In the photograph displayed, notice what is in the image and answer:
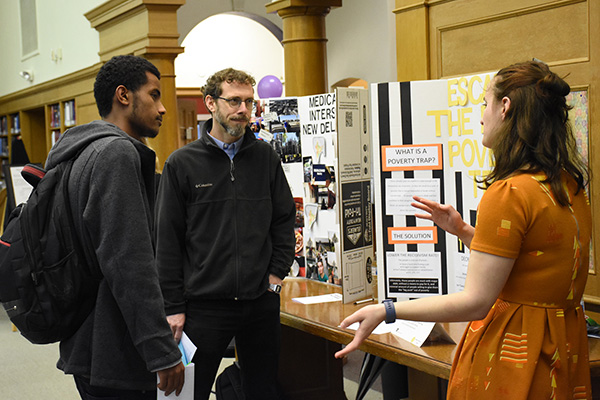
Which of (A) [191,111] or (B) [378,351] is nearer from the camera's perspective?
(B) [378,351]

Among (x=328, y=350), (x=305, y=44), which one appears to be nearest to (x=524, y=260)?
(x=328, y=350)

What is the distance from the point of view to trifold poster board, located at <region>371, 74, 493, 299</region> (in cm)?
264

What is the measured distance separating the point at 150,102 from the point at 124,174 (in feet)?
1.18

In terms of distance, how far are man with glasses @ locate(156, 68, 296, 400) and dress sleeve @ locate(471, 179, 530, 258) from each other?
1316mm

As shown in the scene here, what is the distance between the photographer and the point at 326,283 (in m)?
3.62

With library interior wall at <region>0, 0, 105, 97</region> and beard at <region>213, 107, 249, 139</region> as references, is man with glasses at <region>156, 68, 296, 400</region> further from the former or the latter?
library interior wall at <region>0, 0, 105, 97</region>

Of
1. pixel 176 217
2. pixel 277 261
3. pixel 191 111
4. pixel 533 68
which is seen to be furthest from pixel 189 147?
pixel 191 111

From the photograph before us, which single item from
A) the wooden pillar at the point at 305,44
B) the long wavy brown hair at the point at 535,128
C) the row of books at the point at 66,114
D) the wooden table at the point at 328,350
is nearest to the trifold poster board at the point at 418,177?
the wooden table at the point at 328,350

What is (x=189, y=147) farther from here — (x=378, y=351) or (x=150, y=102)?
(x=378, y=351)

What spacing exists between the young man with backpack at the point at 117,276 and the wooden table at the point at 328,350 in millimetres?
812

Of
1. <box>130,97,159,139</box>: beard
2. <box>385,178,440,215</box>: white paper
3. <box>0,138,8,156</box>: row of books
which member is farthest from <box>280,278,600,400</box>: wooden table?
<box>0,138,8,156</box>: row of books

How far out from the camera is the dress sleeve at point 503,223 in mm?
1455

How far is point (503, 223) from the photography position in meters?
1.46

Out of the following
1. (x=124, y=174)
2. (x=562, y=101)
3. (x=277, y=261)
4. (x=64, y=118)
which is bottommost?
(x=277, y=261)
